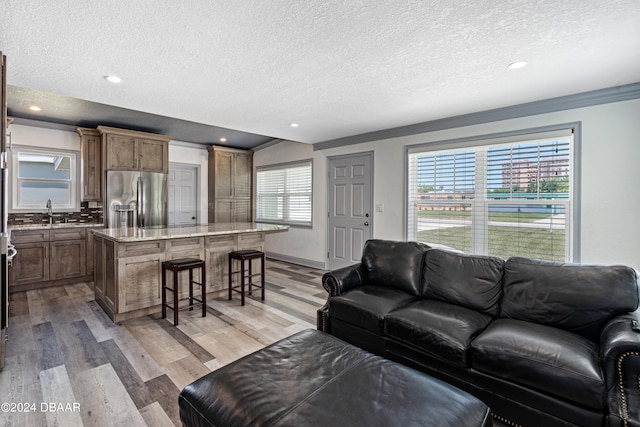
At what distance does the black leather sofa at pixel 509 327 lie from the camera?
145cm

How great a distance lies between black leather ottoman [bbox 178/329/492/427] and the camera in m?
1.13

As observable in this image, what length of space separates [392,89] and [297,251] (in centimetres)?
401

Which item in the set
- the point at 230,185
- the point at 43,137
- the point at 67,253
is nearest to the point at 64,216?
the point at 67,253

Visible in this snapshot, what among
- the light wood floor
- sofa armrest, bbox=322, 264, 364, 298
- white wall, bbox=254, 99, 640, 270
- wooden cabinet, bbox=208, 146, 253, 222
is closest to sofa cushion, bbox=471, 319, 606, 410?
sofa armrest, bbox=322, 264, 364, 298

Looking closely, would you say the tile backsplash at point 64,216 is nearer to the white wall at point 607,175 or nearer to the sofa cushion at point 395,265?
the sofa cushion at point 395,265

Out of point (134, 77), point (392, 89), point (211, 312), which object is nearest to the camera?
point (134, 77)

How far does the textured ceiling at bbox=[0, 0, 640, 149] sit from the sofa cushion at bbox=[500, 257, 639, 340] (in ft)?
5.26

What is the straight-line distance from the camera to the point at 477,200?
12.4 ft

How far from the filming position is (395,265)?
2.86m

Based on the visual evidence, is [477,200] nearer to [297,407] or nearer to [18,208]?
[297,407]

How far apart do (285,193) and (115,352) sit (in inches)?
174

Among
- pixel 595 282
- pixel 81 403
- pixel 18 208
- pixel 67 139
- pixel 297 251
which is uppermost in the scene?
pixel 67 139

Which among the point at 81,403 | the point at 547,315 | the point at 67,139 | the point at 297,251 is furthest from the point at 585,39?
the point at 67,139

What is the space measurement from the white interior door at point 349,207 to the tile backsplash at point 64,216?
402 cm
